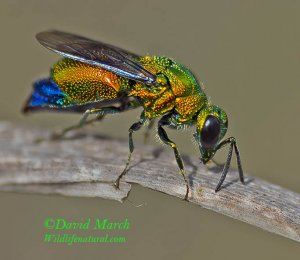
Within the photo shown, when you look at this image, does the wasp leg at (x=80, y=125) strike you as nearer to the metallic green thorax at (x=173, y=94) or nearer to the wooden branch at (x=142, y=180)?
the wooden branch at (x=142, y=180)

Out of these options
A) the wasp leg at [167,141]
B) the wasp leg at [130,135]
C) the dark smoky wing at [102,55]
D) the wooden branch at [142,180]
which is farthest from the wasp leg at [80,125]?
the wasp leg at [167,141]

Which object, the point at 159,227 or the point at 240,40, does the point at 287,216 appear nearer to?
the point at 159,227

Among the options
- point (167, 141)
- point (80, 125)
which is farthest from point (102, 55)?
point (167, 141)

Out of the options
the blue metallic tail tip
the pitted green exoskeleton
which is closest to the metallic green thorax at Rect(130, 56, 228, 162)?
the pitted green exoskeleton

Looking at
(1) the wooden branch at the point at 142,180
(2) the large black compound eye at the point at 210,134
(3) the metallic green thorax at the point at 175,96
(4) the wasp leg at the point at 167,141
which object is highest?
(3) the metallic green thorax at the point at 175,96

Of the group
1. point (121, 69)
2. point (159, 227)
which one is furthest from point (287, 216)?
point (159, 227)
